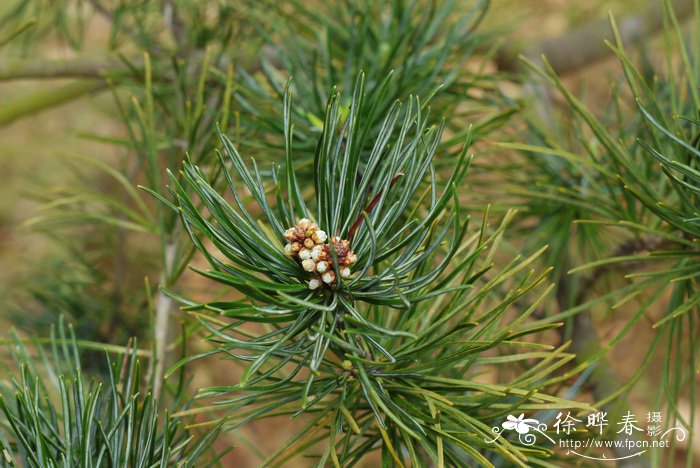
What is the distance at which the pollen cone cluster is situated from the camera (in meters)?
0.21

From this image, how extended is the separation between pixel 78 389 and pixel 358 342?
12 centimetres

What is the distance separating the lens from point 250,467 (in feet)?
2.72

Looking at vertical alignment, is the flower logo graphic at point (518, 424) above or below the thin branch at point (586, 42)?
below

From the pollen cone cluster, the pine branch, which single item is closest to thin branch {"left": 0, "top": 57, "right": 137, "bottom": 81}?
the pine branch

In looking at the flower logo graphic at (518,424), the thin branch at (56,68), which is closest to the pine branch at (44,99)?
the thin branch at (56,68)

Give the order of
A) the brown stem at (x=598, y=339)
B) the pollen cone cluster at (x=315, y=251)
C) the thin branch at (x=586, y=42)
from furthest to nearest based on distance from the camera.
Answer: the thin branch at (x=586, y=42), the brown stem at (x=598, y=339), the pollen cone cluster at (x=315, y=251)

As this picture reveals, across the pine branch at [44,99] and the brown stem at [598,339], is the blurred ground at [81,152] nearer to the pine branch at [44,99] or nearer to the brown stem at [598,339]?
the pine branch at [44,99]

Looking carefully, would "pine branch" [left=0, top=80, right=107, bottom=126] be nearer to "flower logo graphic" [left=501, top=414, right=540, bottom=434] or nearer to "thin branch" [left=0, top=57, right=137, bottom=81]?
"thin branch" [left=0, top=57, right=137, bottom=81]

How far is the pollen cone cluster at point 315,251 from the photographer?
0.21 meters

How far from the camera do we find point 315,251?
21 centimetres

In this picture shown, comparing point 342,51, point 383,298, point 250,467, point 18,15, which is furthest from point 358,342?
point 250,467

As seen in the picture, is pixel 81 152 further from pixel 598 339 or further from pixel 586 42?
pixel 598 339

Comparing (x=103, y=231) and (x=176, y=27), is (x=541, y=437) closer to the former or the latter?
(x=176, y=27)

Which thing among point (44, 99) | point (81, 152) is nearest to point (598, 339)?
point (44, 99)
